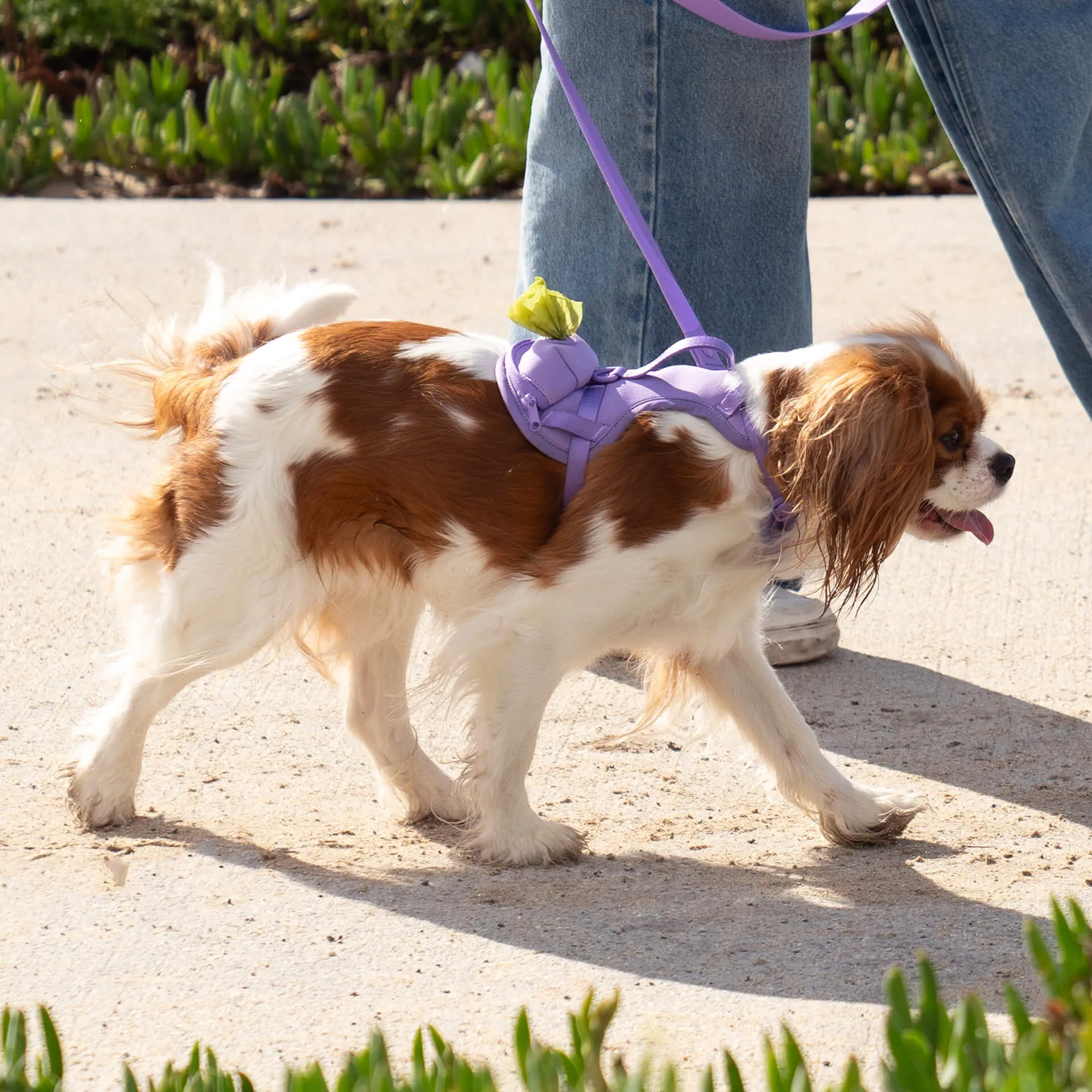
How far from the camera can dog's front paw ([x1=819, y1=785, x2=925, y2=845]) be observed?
3.46 meters

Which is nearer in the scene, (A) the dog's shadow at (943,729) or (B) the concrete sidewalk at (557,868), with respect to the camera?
(B) the concrete sidewalk at (557,868)

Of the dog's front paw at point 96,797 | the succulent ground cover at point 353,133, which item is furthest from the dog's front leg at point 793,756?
the succulent ground cover at point 353,133

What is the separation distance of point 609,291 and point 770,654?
1.05 metres

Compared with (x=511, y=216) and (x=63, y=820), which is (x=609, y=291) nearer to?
(x=63, y=820)

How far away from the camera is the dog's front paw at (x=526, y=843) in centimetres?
333

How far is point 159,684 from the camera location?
3.39 m

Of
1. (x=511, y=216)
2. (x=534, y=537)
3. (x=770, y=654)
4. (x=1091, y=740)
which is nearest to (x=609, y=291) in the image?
(x=770, y=654)

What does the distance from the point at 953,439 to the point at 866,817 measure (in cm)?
84

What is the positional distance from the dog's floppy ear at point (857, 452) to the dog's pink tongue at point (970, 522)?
121mm

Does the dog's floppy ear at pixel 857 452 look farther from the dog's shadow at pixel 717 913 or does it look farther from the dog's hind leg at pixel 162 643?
the dog's hind leg at pixel 162 643

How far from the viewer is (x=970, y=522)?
3252mm

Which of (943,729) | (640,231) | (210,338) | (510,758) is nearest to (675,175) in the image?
(640,231)

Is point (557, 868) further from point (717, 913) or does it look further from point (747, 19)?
point (747, 19)

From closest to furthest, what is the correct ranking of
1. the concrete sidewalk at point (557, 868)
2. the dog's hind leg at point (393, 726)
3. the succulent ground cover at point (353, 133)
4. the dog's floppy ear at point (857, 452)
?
the concrete sidewalk at point (557, 868)
the dog's floppy ear at point (857, 452)
the dog's hind leg at point (393, 726)
the succulent ground cover at point (353, 133)
